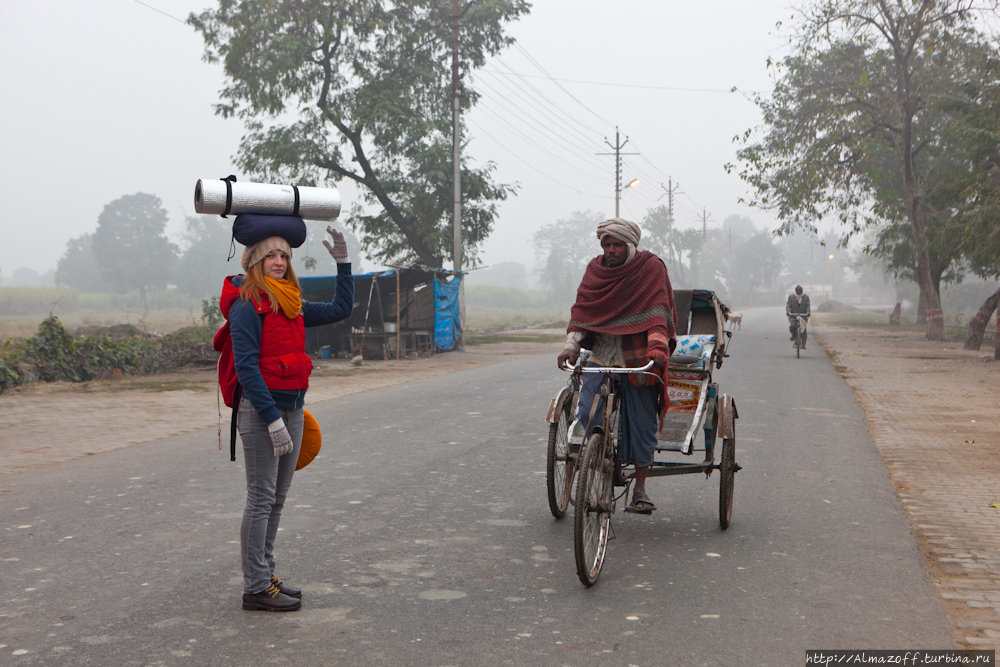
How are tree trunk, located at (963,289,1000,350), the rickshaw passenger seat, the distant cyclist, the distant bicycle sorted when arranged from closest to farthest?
the rickshaw passenger seat < the distant bicycle < the distant cyclist < tree trunk, located at (963,289,1000,350)

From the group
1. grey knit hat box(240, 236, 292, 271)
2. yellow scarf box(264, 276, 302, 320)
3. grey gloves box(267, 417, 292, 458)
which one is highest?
grey knit hat box(240, 236, 292, 271)

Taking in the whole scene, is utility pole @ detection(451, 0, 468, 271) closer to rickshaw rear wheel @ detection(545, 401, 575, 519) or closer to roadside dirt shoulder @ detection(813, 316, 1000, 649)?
roadside dirt shoulder @ detection(813, 316, 1000, 649)

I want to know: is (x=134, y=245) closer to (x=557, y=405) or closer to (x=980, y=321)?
(x=980, y=321)

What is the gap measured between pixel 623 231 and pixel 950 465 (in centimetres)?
485

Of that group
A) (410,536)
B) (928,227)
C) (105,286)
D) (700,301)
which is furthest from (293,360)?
(105,286)

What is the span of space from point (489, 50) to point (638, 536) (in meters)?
27.8

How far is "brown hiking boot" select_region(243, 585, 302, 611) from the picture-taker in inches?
158

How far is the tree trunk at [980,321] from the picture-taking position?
23359mm

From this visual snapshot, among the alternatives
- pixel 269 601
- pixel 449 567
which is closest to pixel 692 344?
pixel 449 567

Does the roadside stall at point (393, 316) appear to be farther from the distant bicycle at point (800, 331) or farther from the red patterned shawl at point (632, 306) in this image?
the red patterned shawl at point (632, 306)

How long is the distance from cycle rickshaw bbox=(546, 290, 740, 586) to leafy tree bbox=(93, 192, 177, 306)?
100521mm

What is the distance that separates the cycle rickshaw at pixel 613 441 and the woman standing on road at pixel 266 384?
57.6 inches

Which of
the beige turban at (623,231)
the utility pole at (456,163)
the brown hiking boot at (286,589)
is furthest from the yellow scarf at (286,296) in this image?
the utility pole at (456,163)

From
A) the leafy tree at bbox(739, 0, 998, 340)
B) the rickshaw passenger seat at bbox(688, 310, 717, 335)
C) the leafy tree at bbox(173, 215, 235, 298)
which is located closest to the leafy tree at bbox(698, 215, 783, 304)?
the leafy tree at bbox(173, 215, 235, 298)
